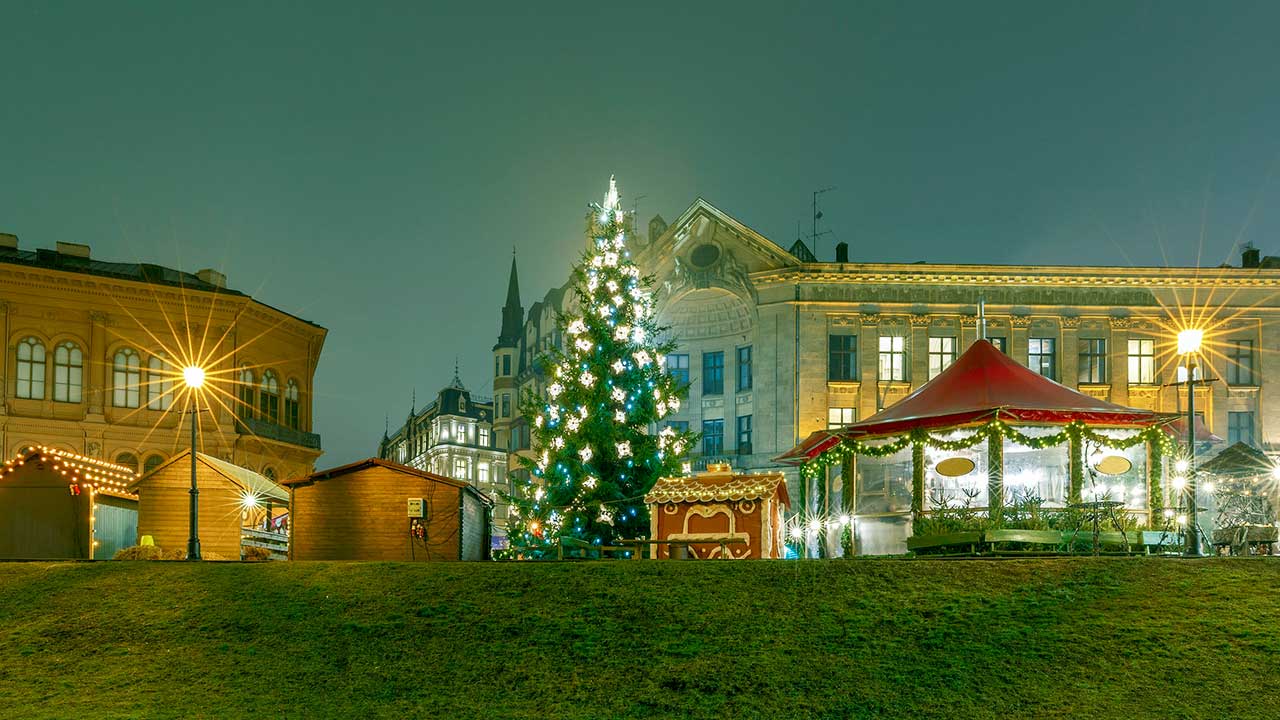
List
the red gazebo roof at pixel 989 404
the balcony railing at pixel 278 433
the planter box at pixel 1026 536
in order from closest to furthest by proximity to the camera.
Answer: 1. the planter box at pixel 1026 536
2. the red gazebo roof at pixel 989 404
3. the balcony railing at pixel 278 433

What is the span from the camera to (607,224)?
39344 millimetres

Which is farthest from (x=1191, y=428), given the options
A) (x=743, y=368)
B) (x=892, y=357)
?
(x=743, y=368)

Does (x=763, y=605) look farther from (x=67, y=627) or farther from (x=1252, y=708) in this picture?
(x=67, y=627)

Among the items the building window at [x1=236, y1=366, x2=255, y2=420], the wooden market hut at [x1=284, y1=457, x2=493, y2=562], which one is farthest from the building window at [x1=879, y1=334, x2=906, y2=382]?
the building window at [x1=236, y1=366, x2=255, y2=420]

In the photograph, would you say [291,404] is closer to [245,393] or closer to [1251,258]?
[245,393]

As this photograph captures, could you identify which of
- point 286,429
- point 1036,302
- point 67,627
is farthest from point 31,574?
point 1036,302

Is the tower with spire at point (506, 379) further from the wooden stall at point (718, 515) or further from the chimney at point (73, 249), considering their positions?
the wooden stall at point (718, 515)

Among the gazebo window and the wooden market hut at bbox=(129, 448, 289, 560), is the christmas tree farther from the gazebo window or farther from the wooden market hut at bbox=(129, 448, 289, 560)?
the gazebo window

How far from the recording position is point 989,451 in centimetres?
2733

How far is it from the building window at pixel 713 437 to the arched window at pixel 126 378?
91.9ft

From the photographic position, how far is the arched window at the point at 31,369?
173ft

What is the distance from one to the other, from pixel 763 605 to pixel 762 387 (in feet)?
121

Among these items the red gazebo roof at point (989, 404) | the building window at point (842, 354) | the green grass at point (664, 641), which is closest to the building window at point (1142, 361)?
the building window at point (842, 354)

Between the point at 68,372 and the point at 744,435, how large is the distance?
1279 inches
